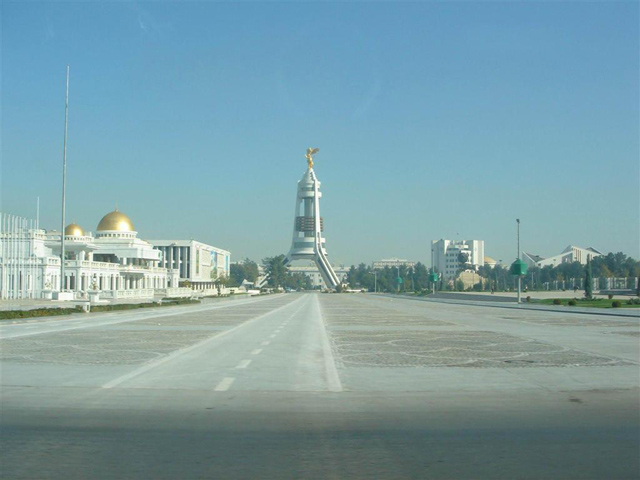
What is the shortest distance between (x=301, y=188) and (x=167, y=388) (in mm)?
169422

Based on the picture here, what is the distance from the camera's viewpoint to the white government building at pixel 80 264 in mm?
59469

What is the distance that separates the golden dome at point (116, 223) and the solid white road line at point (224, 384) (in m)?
100

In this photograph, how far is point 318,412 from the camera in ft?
29.5

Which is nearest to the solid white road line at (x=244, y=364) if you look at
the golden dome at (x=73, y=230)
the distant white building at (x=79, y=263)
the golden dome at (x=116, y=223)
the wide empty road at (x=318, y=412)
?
the wide empty road at (x=318, y=412)

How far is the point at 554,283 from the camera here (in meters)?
142

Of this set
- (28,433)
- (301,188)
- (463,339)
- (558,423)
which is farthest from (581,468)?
(301,188)

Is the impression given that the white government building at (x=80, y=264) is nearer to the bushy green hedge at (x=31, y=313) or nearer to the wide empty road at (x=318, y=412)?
the bushy green hedge at (x=31, y=313)

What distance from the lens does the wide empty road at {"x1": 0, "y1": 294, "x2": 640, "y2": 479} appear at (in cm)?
645

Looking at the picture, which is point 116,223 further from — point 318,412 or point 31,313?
point 318,412

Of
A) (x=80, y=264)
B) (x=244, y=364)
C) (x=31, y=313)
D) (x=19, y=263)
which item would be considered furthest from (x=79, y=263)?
(x=244, y=364)

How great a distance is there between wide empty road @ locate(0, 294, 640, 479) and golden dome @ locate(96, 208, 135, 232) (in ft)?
307

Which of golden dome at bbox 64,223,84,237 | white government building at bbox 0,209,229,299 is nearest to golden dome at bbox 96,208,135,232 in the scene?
white government building at bbox 0,209,229,299

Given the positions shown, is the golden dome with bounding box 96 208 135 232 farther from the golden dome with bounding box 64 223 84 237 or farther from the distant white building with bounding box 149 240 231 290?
the distant white building with bounding box 149 240 231 290

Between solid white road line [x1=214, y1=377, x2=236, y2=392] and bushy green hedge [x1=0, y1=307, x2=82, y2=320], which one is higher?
solid white road line [x1=214, y1=377, x2=236, y2=392]
